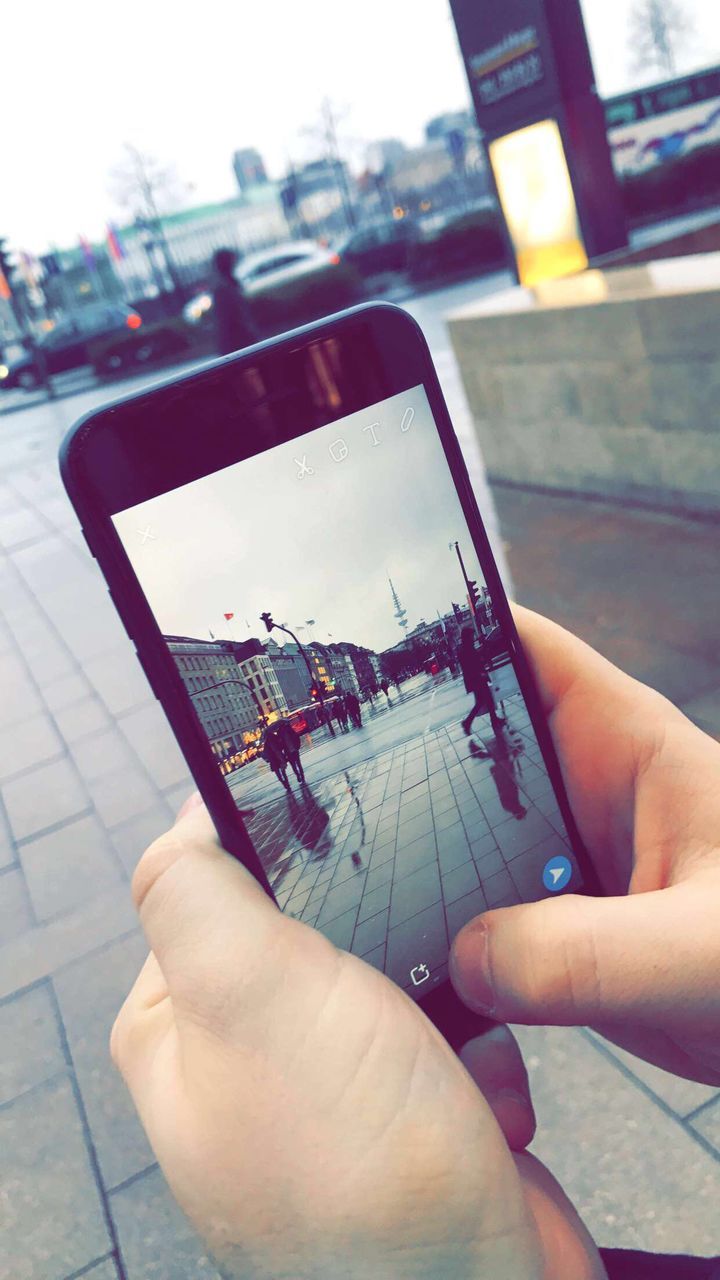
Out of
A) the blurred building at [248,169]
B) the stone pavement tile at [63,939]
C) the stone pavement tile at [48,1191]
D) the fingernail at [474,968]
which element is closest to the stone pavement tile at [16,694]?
the stone pavement tile at [63,939]

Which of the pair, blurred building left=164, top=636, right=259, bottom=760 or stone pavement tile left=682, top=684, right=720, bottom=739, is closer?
blurred building left=164, top=636, right=259, bottom=760

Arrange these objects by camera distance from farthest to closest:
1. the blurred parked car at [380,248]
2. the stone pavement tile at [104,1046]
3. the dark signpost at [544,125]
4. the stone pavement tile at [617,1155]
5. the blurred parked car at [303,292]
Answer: the blurred parked car at [380,248] → the blurred parked car at [303,292] → the dark signpost at [544,125] → the stone pavement tile at [104,1046] → the stone pavement tile at [617,1155]

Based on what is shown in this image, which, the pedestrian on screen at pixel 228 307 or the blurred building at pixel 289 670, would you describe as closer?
the blurred building at pixel 289 670

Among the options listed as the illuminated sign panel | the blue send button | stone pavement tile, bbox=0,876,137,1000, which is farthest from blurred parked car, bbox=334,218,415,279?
the blue send button

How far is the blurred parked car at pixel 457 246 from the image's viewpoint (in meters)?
19.9

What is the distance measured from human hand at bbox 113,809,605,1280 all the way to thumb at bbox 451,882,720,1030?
0.16 metres

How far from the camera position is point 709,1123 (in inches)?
75.2

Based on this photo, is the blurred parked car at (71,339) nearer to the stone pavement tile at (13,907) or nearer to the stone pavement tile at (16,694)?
the stone pavement tile at (16,694)

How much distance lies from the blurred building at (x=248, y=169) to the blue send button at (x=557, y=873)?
104593 mm

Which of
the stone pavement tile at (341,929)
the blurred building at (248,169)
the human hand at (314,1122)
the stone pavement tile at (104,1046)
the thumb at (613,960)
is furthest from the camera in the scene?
the blurred building at (248,169)

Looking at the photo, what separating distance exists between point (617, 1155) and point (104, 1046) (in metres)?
1.43

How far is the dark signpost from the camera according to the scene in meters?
6.55

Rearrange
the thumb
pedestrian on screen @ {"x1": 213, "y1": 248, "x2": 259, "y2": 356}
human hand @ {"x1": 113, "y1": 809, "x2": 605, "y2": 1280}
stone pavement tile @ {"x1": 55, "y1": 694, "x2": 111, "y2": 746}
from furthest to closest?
pedestrian on screen @ {"x1": 213, "y1": 248, "x2": 259, "y2": 356} < stone pavement tile @ {"x1": 55, "y1": 694, "x2": 111, "y2": 746} < the thumb < human hand @ {"x1": 113, "y1": 809, "x2": 605, "y2": 1280}

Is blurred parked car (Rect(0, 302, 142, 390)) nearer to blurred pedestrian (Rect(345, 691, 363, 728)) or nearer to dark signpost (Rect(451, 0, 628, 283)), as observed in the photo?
dark signpost (Rect(451, 0, 628, 283))
